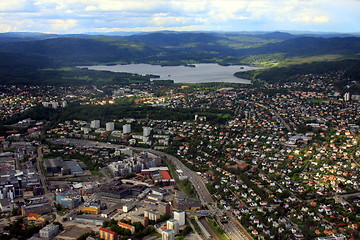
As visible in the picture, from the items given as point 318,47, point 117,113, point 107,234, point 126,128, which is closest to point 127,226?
point 107,234

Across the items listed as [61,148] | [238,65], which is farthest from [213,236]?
[238,65]

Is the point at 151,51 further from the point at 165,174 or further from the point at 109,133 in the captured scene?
the point at 165,174

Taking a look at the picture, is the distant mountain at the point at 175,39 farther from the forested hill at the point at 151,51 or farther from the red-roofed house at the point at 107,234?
the red-roofed house at the point at 107,234

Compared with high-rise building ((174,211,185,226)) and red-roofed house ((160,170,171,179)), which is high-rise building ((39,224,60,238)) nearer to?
high-rise building ((174,211,185,226))

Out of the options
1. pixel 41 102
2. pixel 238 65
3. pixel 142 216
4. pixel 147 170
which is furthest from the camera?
pixel 238 65

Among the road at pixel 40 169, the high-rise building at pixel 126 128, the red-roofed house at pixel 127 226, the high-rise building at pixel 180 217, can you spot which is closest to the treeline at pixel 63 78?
the high-rise building at pixel 126 128

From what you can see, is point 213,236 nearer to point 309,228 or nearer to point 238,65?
point 309,228

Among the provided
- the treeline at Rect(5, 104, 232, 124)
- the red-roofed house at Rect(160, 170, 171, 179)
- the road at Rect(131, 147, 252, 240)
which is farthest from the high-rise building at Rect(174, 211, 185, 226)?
the treeline at Rect(5, 104, 232, 124)

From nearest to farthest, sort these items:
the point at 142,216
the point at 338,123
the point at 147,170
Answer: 1. the point at 142,216
2. the point at 147,170
3. the point at 338,123

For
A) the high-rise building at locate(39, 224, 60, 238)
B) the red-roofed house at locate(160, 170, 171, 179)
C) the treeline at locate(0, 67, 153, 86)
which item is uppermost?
the high-rise building at locate(39, 224, 60, 238)

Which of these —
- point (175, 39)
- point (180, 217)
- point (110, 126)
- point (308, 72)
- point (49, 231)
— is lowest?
point (175, 39)

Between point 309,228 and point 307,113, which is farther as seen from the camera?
point 307,113
